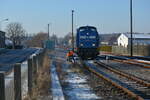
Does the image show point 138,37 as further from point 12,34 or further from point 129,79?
point 129,79

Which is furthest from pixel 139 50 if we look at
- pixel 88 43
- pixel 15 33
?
pixel 15 33

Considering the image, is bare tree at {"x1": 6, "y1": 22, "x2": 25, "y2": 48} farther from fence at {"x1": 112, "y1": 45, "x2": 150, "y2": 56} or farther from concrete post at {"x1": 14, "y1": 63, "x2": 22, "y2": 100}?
concrete post at {"x1": 14, "y1": 63, "x2": 22, "y2": 100}

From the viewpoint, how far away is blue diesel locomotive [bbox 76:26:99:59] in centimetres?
3434

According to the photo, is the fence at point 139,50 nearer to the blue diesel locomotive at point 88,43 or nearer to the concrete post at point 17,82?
the blue diesel locomotive at point 88,43

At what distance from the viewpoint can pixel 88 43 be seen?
3447 cm

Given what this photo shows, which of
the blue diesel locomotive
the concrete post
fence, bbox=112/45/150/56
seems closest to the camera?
the concrete post

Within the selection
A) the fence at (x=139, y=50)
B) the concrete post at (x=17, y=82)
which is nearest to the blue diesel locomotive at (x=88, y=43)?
the fence at (x=139, y=50)

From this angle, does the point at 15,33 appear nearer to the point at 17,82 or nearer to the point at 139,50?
the point at 139,50

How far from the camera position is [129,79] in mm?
15242

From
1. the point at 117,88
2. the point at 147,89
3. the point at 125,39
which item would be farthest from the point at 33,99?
the point at 125,39

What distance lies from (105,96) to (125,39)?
112m

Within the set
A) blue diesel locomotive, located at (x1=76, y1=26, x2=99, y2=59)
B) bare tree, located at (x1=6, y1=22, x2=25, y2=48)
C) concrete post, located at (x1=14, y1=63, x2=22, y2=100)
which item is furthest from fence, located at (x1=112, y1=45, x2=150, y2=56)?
bare tree, located at (x1=6, y1=22, x2=25, y2=48)

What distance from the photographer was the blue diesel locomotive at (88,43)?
113 feet

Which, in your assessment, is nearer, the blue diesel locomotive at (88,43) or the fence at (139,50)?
the blue diesel locomotive at (88,43)
